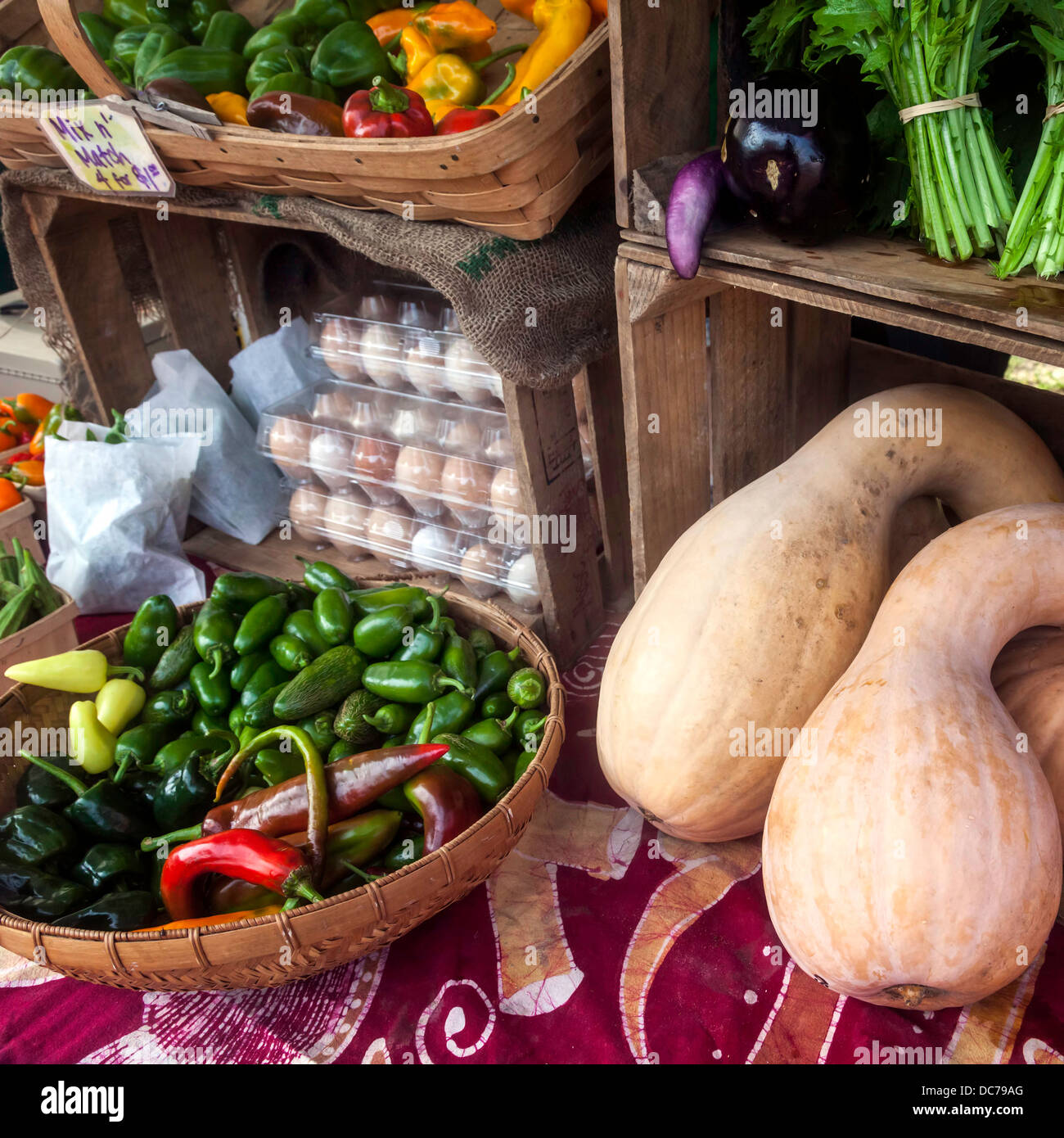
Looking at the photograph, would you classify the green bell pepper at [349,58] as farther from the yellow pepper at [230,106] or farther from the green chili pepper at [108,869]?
the green chili pepper at [108,869]

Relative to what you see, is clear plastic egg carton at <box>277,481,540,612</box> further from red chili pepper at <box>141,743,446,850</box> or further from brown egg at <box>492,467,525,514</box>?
red chili pepper at <box>141,743,446,850</box>

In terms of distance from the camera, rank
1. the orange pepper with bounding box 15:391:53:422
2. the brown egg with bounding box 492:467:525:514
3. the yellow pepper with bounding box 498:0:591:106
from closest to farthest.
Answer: the yellow pepper with bounding box 498:0:591:106 → the brown egg with bounding box 492:467:525:514 → the orange pepper with bounding box 15:391:53:422

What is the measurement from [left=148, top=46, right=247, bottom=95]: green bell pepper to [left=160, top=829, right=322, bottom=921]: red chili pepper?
0.48 metres

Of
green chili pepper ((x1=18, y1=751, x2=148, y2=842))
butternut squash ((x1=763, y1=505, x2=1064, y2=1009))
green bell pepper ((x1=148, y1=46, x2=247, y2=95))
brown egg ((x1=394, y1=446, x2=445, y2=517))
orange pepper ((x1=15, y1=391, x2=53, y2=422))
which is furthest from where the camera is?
orange pepper ((x1=15, y1=391, x2=53, y2=422))

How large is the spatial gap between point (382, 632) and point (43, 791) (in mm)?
531

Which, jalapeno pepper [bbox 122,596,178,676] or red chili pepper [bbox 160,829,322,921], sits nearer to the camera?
red chili pepper [bbox 160,829,322,921]

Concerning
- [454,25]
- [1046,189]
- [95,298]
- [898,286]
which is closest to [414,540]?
[454,25]

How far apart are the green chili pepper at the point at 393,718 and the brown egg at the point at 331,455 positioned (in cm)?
72

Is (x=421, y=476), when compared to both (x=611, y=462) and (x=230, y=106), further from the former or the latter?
(x=230, y=106)

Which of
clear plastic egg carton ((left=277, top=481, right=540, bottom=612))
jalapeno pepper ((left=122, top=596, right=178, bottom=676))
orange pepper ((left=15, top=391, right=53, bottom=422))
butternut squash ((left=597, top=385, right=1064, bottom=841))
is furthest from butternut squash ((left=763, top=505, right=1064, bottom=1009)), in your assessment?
orange pepper ((left=15, top=391, right=53, bottom=422))

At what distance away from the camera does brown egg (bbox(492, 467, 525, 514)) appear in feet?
5.64

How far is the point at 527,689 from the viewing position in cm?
139
